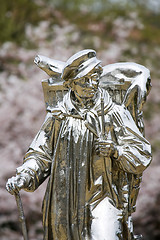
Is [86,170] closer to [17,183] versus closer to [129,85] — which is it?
[17,183]

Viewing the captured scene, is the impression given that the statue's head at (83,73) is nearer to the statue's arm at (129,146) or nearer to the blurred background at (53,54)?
the statue's arm at (129,146)

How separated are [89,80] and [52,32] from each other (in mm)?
3188

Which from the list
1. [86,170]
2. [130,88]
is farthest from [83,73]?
[86,170]

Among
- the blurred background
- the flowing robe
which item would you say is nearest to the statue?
the flowing robe

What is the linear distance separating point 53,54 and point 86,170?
3070mm

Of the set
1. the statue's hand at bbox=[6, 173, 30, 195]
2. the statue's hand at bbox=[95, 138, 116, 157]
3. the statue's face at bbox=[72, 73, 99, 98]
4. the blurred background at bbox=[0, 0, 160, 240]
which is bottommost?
the statue's hand at bbox=[6, 173, 30, 195]

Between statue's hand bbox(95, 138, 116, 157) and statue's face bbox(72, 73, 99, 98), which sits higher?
statue's face bbox(72, 73, 99, 98)

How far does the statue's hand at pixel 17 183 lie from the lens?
10.1 ft

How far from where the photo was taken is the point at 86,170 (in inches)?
124

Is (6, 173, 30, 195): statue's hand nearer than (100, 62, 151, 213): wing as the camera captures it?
Yes

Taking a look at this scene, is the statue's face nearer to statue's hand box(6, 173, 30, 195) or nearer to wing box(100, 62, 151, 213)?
wing box(100, 62, 151, 213)

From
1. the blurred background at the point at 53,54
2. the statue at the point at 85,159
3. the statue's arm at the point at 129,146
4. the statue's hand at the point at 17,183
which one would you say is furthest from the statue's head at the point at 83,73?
the blurred background at the point at 53,54

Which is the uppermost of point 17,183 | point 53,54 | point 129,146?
point 53,54

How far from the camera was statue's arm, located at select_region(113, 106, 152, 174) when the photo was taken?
3.13m
